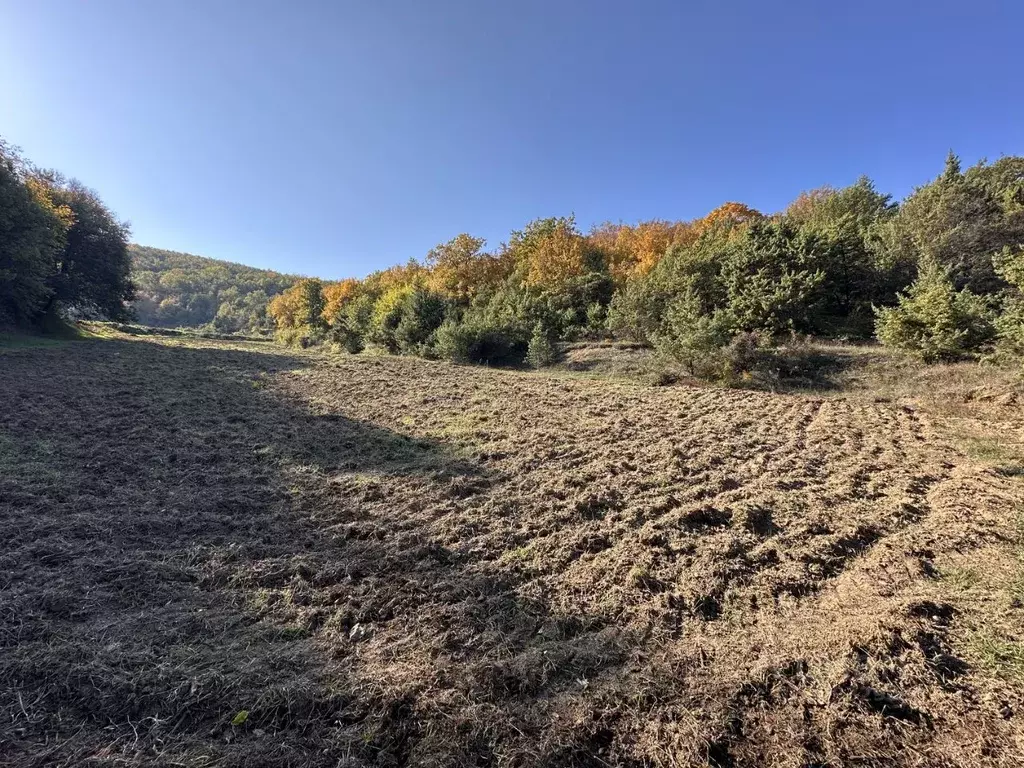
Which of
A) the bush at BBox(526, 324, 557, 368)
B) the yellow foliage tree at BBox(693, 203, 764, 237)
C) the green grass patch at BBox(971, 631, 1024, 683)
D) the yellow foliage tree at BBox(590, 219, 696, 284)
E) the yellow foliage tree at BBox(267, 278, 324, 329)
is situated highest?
the yellow foliage tree at BBox(693, 203, 764, 237)

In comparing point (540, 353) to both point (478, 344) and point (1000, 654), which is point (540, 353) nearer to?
point (478, 344)

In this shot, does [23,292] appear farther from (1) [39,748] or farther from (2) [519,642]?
(2) [519,642]

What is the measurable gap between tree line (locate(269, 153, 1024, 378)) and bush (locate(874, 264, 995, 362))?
1.5 inches

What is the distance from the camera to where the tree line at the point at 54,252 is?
60.0ft

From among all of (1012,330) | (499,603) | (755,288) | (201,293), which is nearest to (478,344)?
(755,288)

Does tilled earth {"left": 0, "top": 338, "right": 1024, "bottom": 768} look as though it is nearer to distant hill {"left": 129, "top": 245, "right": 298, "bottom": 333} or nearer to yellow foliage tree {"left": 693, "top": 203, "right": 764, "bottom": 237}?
yellow foliage tree {"left": 693, "top": 203, "right": 764, "bottom": 237}

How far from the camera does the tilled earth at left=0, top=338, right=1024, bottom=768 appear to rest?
2307mm

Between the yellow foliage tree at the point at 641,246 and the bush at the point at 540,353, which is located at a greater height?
the yellow foliage tree at the point at 641,246

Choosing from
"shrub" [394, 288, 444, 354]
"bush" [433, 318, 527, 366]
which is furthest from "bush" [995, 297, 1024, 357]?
"shrub" [394, 288, 444, 354]

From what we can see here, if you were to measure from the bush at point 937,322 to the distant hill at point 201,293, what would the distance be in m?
72.6

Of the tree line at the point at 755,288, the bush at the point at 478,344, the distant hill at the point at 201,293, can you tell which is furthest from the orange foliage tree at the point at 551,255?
the distant hill at the point at 201,293

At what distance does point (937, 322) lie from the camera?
1207 cm

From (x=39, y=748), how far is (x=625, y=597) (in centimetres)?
367

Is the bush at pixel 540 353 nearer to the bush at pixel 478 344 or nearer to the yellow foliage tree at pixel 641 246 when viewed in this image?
the bush at pixel 478 344
